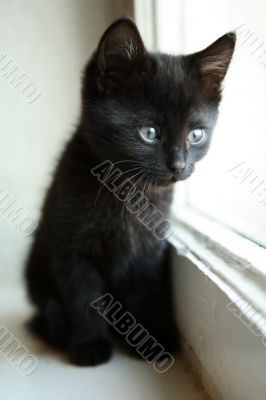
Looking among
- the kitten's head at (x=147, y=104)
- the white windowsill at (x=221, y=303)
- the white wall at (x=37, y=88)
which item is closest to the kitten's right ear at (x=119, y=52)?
the kitten's head at (x=147, y=104)

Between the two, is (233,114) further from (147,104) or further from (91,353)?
(91,353)

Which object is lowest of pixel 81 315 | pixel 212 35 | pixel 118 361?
pixel 118 361

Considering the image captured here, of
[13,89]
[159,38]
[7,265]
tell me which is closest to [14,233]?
[7,265]

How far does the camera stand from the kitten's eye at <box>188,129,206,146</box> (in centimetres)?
83

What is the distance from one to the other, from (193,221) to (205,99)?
1.01ft

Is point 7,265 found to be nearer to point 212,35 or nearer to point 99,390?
point 99,390

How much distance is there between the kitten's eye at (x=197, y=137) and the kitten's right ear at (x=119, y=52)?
15 cm

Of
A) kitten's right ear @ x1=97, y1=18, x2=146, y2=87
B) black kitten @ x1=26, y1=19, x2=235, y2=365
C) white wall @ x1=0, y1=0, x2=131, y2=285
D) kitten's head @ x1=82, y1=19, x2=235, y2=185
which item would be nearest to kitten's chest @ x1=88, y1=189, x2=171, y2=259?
black kitten @ x1=26, y1=19, x2=235, y2=365

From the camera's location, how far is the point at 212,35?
1.06 metres

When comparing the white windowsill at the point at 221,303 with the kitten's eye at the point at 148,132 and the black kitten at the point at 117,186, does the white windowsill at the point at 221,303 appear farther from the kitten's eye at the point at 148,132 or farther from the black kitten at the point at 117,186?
the kitten's eye at the point at 148,132

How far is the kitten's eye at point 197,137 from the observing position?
0.83 m

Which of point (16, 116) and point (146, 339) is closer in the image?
point (146, 339)

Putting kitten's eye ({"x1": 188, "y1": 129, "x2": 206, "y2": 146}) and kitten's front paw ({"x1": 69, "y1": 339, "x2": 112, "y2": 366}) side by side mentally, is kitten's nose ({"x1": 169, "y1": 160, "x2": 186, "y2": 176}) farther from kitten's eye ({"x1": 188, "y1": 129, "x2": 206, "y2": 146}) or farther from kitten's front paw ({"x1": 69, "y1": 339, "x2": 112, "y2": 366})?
kitten's front paw ({"x1": 69, "y1": 339, "x2": 112, "y2": 366})

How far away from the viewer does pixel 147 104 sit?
30.8 inches
